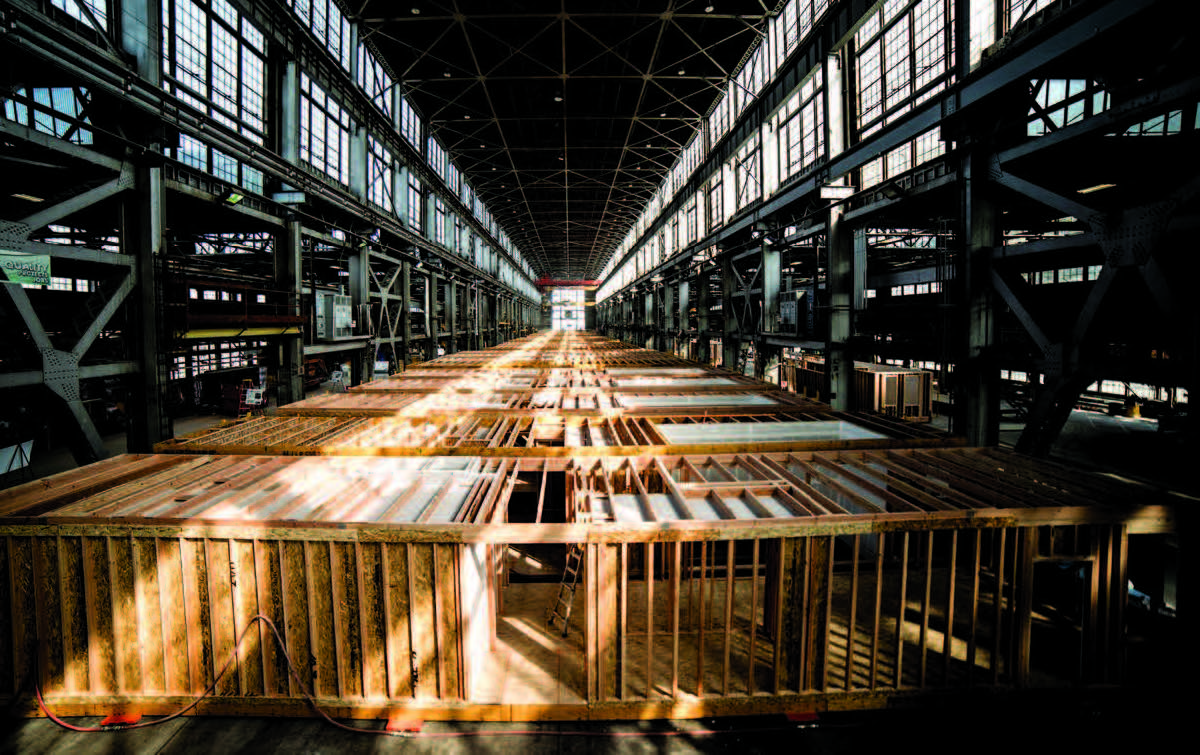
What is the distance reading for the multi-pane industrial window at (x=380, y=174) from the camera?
21506 mm

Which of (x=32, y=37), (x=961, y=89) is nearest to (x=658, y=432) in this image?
(x=961, y=89)

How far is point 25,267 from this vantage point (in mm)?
6938

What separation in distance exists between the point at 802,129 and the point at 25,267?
19.3 metres

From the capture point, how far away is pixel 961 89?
869cm

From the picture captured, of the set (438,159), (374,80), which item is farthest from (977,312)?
(438,159)

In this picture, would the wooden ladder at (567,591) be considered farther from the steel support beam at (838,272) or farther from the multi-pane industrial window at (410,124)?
the multi-pane industrial window at (410,124)

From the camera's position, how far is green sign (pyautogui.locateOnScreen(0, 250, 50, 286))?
22.2 ft

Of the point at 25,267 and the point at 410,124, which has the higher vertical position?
the point at 410,124

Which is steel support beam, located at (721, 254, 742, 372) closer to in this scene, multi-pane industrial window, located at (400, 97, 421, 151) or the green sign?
multi-pane industrial window, located at (400, 97, 421, 151)

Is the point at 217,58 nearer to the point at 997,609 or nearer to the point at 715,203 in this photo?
the point at 997,609

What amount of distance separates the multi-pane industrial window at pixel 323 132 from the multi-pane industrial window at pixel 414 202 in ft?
17.9

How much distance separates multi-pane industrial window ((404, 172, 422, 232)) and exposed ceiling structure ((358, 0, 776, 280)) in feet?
14.1

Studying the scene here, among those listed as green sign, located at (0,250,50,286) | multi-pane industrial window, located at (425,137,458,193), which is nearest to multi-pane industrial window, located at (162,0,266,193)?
green sign, located at (0,250,50,286)

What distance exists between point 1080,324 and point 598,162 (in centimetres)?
3407
